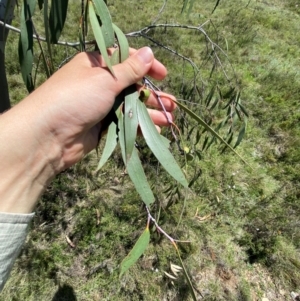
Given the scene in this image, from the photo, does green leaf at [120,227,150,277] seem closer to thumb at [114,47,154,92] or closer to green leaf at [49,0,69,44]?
thumb at [114,47,154,92]

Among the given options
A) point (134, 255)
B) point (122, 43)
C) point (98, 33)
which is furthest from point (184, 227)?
point (98, 33)

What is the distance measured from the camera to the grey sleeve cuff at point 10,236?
0.99 m

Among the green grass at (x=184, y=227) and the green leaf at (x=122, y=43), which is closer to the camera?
the green leaf at (x=122, y=43)

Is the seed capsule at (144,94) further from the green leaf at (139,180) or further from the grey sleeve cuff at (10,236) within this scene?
the grey sleeve cuff at (10,236)

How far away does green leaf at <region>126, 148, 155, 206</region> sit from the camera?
2.70ft

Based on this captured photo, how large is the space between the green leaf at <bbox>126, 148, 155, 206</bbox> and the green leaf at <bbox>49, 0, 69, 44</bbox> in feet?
1.45

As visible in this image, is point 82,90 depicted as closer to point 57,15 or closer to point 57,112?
point 57,112

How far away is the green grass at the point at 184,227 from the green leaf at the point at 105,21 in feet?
2.21

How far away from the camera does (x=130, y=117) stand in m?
0.86

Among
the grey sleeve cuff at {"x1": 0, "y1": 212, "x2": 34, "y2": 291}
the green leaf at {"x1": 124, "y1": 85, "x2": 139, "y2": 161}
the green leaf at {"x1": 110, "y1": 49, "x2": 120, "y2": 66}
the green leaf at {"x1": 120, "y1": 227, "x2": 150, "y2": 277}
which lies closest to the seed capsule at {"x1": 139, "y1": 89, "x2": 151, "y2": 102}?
the green leaf at {"x1": 124, "y1": 85, "x2": 139, "y2": 161}

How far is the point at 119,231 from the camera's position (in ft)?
6.51

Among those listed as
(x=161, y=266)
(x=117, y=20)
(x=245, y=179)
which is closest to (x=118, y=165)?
(x=161, y=266)

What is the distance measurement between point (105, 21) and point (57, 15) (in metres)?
0.17

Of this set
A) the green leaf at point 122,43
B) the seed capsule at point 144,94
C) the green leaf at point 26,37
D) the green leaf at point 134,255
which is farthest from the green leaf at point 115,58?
the green leaf at point 134,255
